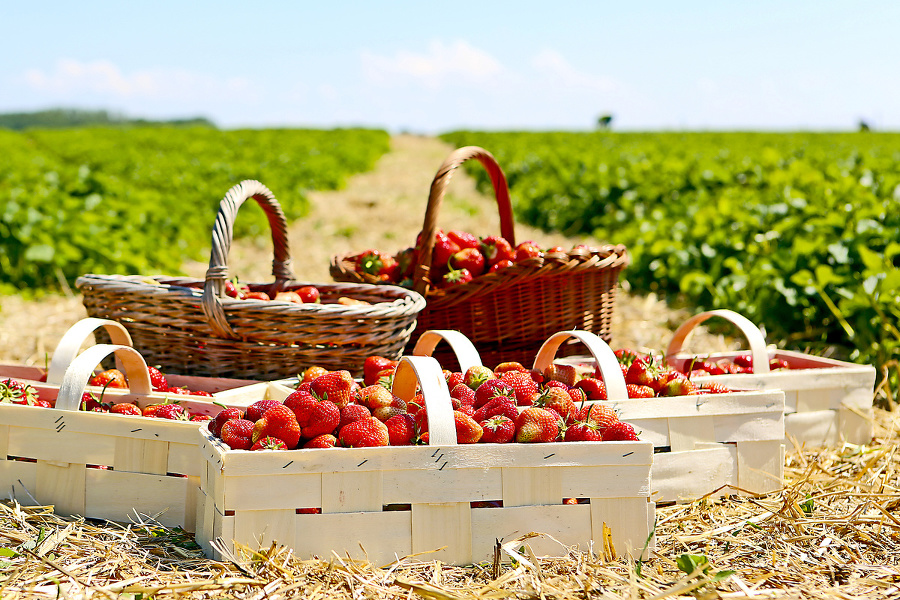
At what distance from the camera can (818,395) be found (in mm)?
3080

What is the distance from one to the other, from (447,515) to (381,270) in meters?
2.20

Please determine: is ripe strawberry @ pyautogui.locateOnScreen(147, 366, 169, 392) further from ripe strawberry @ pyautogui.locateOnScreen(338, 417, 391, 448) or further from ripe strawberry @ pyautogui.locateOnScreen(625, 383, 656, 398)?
ripe strawberry @ pyautogui.locateOnScreen(625, 383, 656, 398)

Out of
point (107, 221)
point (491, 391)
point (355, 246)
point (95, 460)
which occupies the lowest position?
point (95, 460)

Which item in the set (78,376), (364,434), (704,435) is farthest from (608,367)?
(78,376)

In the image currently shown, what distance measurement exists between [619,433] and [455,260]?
6.11 ft

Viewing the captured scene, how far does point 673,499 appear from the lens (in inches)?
98.3

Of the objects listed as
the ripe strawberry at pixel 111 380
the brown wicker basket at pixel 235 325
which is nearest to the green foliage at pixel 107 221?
the brown wicker basket at pixel 235 325

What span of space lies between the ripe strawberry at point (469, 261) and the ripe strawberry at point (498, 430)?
1787 millimetres

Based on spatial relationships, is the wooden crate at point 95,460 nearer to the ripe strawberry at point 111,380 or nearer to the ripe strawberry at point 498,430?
the ripe strawberry at point 111,380

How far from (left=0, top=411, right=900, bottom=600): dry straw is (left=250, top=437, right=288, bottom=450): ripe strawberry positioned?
257 millimetres

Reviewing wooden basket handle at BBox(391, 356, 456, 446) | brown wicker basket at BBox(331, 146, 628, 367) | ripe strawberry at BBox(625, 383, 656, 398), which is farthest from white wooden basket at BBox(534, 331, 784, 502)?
brown wicker basket at BBox(331, 146, 628, 367)

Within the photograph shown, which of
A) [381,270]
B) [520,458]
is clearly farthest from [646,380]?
[381,270]

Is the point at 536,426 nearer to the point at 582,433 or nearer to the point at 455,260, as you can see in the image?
the point at 582,433

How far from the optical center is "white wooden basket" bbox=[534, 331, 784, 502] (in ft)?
7.96
